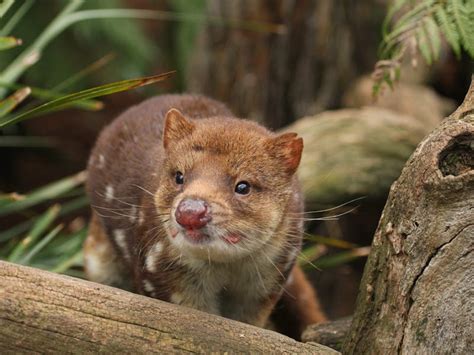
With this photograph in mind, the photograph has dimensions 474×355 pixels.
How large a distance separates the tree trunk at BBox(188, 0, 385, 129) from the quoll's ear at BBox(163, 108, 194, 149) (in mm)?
3235

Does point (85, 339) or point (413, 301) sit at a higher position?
point (413, 301)

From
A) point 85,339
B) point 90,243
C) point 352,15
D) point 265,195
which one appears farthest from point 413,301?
point 352,15

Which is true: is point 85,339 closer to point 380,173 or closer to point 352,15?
point 380,173

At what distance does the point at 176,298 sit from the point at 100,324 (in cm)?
67

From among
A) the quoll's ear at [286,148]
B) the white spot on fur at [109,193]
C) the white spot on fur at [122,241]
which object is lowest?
the white spot on fur at [122,241]

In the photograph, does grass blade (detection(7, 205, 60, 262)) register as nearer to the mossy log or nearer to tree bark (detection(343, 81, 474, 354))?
the mossy log

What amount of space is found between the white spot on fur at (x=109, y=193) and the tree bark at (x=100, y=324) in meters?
1.18

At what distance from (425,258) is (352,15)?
14.5 ft

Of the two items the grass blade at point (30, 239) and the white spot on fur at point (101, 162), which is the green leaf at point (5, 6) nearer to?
the white spot on fur at point (101, 162)

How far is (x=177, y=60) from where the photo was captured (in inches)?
357

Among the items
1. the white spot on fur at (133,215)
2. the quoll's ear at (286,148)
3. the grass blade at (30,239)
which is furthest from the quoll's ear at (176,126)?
the grass blade at (30,239)

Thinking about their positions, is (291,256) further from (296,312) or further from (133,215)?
(296,312)

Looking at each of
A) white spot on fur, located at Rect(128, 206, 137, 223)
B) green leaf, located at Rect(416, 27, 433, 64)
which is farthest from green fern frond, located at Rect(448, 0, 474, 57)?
white spot on fur, located at Rect(128, 206, 137, 223)

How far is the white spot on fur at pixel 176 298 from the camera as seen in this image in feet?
11.5
